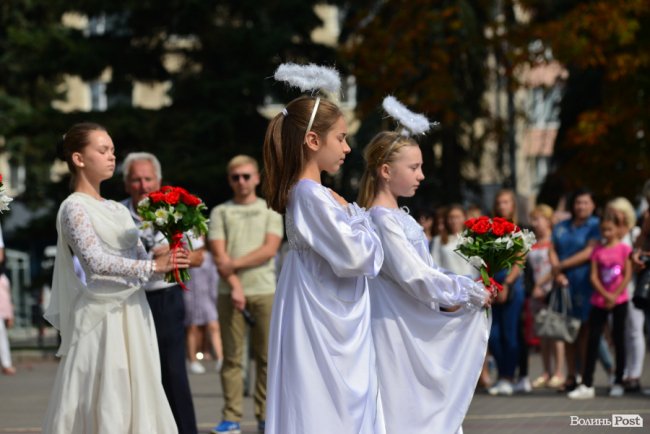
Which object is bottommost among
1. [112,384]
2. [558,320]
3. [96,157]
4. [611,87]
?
[558,320]

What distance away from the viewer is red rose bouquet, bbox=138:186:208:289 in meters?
8.12

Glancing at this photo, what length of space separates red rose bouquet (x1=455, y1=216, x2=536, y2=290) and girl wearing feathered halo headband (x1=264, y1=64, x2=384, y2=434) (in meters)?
1.63

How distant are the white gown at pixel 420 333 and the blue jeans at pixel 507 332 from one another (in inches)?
267

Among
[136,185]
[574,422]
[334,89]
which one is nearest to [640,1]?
[574,422]

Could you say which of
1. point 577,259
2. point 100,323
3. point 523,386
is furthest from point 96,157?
point 523,386

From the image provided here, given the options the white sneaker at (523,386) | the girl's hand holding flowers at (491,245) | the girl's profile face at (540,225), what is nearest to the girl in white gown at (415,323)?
the girl's hand holding flowers at (491,245)

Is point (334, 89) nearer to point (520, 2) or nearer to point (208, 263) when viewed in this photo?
point (208, 263)

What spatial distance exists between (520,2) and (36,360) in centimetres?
1075

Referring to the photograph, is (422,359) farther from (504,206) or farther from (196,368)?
(196,368)

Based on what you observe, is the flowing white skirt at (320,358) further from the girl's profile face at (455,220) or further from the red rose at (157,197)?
the girl's profile face at (455,220)

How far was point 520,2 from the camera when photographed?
85.7 ft

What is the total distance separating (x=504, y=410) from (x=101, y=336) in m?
5.73

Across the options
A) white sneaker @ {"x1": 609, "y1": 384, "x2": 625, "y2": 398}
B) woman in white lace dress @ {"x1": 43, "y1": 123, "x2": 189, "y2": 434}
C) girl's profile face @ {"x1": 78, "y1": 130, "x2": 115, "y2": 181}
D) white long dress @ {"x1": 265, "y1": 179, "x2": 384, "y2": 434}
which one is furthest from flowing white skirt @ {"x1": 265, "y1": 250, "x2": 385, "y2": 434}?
white sneaker @ {"x1": 609, "y1": 384, "x2": 625, "y2": 398}

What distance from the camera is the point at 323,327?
6805mm
